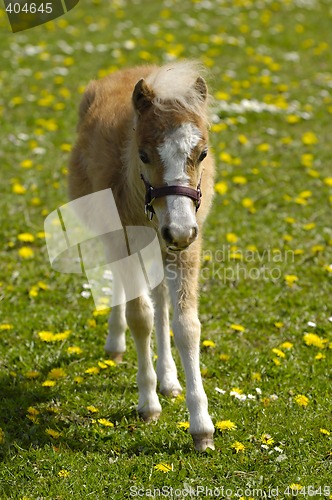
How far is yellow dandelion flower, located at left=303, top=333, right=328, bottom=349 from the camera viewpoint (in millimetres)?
5016

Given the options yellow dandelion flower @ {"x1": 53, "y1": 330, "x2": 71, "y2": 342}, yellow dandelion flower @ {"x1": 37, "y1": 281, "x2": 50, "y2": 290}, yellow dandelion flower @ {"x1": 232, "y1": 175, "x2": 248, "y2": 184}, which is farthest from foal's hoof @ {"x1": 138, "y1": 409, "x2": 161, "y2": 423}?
yellow dandelion flower @ {"x1": 232, "y1": 175, "x2": 248, "y2": 184}

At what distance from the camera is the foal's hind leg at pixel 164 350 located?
4641mm

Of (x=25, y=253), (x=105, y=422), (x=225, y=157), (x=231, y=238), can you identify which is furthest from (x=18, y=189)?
(x=105, y=422)

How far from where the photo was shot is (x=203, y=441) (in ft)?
12.7

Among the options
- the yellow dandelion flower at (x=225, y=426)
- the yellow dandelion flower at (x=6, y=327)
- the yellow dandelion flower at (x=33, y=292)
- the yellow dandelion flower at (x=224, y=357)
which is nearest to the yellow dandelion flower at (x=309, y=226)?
the yellow dandelion flower at (x=224, y=357)

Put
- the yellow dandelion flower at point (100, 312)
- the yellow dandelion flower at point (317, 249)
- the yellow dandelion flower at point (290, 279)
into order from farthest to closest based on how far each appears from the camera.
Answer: the yellow dandelion flower at point (317, 249) < the yellow dandelion flower at point (290, 279) < the yellow dandelion flower at point (100, 312)

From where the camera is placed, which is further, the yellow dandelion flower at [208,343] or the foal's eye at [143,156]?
the yellow dandelion flower at [208,343]

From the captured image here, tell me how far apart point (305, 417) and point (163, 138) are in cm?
185

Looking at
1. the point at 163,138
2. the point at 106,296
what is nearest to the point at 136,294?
the point at 163,138

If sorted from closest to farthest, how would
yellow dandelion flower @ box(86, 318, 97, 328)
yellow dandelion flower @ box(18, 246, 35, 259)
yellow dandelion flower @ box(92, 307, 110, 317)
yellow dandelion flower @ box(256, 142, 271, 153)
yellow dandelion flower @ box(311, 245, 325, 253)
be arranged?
yellow dandelion flower @ box(86, 318, 97, 328), yellow dandelion flower @ box(92, 307, 110, 317), yellow dandelion flower @ box(18, 246, 35, 259), yellow dandelion flower @ box(311, 245, 325, 253), yellow dandelion flower @ box(256, 142, 271, 153)

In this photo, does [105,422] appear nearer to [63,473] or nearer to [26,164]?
[63,473]

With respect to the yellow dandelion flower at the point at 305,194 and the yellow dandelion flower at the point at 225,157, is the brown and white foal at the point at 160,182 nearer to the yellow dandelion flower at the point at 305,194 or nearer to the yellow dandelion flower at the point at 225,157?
the yellow dandelion flower at the point at 305,194

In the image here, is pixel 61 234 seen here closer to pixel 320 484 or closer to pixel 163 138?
pixel 163 138

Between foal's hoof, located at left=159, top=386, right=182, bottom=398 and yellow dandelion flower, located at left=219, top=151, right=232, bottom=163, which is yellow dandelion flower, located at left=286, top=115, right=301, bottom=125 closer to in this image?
yellow dandelion flower, located at left=219, top=151, right=232, bottom=163
